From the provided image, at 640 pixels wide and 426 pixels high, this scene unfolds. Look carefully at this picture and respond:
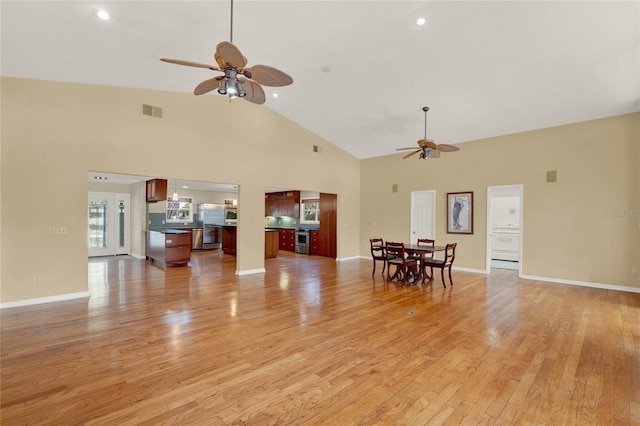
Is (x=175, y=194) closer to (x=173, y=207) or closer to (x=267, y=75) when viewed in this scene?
(x=173, y=207)

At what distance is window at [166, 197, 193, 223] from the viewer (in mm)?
10955

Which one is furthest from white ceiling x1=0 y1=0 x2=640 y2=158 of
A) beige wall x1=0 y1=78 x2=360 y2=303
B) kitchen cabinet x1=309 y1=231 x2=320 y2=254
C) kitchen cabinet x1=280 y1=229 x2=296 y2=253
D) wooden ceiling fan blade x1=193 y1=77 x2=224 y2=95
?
kitchen cabinet x1=280 y1=229 x2=296 y2=253

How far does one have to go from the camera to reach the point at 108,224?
9.62 metres

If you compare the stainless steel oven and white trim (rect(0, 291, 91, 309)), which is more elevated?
the stainless steel oven

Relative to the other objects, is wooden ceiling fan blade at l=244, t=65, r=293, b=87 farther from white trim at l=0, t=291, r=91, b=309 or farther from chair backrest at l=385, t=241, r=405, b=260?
white trim at l=0, t=291, r=91, b=309

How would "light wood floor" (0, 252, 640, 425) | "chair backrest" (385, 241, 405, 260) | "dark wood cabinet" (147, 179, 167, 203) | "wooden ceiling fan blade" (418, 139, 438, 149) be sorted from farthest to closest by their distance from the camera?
"dark wood cabinet" (147, 179, 167, 203), "chair backrest" (385, 241, 405, 260), "wooden ceiling fan blade" (418, 139, 438, 149), "light wood floor" (0, 252, 640, 425)

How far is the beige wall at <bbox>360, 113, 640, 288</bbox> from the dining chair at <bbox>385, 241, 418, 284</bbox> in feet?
6.82

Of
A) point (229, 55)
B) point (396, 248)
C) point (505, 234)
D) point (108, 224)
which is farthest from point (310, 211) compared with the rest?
point (229, 55)

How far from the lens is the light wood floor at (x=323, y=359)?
211 centimetres

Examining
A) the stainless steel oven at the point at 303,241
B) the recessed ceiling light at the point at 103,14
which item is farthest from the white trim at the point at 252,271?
the recessed ceiling light at the point at 103,14

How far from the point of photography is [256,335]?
342 cm

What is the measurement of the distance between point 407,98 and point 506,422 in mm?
5314

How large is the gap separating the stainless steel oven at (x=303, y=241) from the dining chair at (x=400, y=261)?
444 cm

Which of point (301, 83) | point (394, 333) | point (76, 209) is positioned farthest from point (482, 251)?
point (76, 209)
